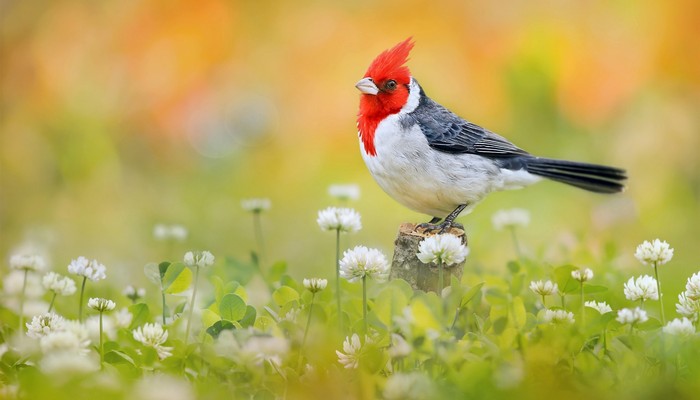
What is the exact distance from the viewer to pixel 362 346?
1900 mm

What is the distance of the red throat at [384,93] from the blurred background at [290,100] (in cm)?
205

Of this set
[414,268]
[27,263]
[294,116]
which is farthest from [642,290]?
[294,116]

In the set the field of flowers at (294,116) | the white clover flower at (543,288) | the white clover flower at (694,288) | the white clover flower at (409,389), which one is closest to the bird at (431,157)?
the field of flowers at (294,116)

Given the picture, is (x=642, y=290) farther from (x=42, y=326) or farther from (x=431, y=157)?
(x=42, y=326)

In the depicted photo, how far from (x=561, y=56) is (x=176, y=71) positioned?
2.54 m

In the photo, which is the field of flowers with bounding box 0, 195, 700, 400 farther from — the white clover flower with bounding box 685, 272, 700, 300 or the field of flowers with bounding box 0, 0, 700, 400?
the field of flowers with bounding box 0, 0, 700, 400

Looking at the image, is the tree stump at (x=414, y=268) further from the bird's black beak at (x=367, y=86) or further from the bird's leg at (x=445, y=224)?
the bird's black beak at (x=367, y=86)

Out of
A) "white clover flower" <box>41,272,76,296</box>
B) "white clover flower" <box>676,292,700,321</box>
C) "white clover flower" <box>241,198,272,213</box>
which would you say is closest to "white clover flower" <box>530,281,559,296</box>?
"white clover flower" <box>676,292,700,321</box>

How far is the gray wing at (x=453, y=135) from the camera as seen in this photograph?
299 cm

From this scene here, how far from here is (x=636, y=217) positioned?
4770 mm

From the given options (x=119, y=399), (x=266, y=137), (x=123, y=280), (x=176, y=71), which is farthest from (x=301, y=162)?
(x=119, y=399)

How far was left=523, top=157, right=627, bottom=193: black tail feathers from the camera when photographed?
3100 mm

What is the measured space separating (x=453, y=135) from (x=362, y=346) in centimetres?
130

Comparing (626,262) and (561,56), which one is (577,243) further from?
(561,56)
